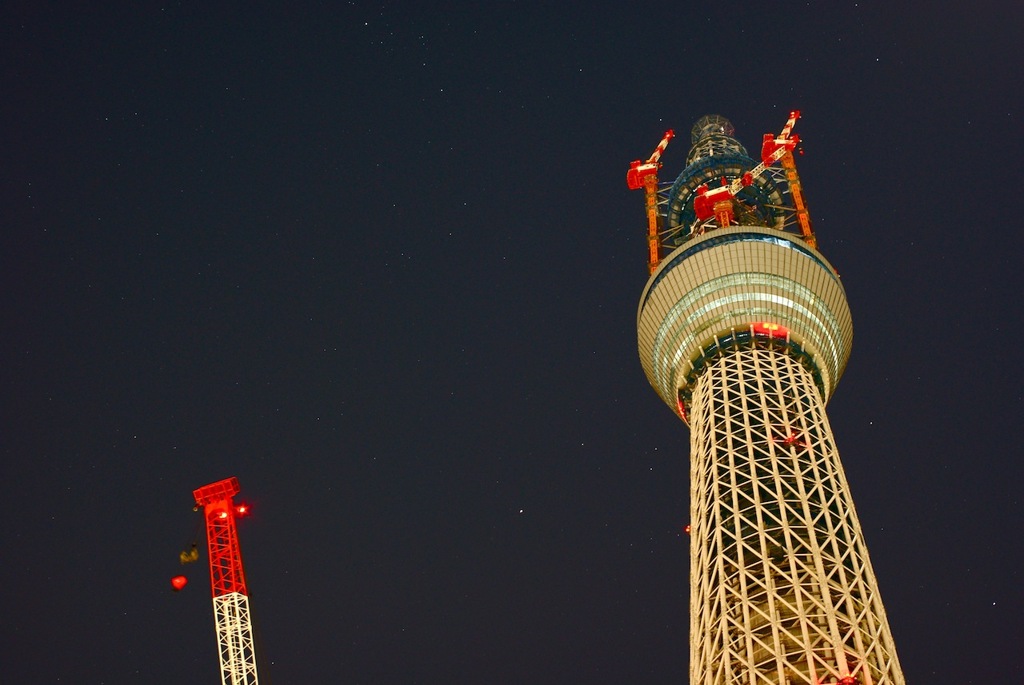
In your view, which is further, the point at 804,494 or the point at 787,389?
the point at 787,389

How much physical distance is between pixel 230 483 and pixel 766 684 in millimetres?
32486

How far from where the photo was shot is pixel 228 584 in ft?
217

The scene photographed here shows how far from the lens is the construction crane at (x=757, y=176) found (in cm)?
8269

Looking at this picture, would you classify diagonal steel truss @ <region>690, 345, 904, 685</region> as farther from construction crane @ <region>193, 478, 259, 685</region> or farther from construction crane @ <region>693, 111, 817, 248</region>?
construction crane @ <region>193, 478, 259, 685</region>

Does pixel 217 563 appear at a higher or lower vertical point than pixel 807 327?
lower

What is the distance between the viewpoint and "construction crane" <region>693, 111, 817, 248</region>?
271 ft

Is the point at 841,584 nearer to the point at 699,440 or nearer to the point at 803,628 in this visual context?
the point at 803,628

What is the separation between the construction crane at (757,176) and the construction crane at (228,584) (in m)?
38.7

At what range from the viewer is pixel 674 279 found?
78.5 metres

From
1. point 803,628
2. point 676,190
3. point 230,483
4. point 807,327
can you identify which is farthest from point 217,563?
point 676,190

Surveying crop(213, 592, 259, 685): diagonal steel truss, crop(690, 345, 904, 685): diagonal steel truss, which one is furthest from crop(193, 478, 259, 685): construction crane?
crop(690, 345, 904, 685): diagonal steel truss

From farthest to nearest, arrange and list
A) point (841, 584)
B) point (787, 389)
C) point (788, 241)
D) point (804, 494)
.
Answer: point (788, 241) < point (787, 389) < point (804, 494) < point (841, 584)

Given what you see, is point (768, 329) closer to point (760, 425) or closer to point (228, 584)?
point (760, 425)

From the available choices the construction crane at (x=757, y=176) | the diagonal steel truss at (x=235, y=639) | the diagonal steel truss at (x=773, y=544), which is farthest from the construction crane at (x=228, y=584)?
the construction crane at (x=757, y=176)
